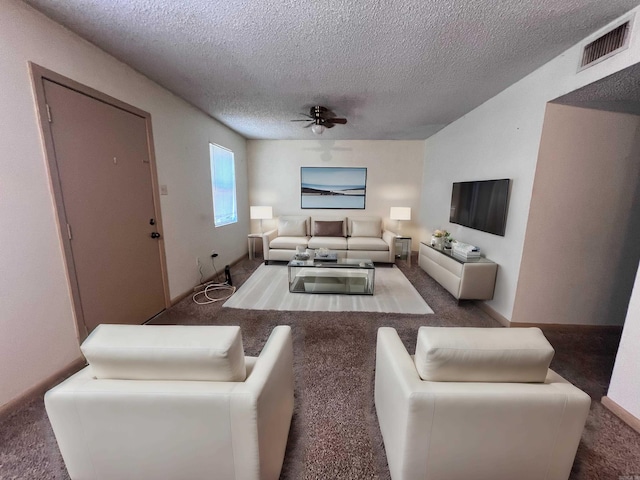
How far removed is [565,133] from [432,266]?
78.2 inches

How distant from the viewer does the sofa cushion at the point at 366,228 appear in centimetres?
485

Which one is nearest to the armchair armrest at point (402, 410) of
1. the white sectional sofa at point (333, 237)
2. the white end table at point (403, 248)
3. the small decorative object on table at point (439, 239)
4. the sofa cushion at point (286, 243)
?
the small decorative object on table at point (439, 239)

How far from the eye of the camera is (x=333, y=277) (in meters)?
3.73

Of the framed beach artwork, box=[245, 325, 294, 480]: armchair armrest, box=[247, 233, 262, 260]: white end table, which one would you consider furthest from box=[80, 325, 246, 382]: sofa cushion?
the framed beach artwork

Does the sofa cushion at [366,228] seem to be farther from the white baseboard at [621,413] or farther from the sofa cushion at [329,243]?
the white baseboard at [621,413]

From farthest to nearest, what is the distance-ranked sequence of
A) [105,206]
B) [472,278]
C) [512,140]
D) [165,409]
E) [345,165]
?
[345,165] < [472,278] < [512,140] < [105,206] < [165,409]

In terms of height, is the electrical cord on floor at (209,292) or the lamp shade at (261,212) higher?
the lamp shade at (261,212)

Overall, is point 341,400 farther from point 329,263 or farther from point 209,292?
point 209,292

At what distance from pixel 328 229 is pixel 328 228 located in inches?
0.8

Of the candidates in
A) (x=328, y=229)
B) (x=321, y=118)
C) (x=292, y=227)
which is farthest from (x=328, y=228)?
(x=321, y=118)

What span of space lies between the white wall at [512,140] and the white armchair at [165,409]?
8.59 feet

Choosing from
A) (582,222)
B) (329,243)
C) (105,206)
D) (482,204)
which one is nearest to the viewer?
(105,206)

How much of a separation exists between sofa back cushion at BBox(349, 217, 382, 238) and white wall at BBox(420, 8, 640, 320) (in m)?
1.45

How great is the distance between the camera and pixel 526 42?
1799mm
